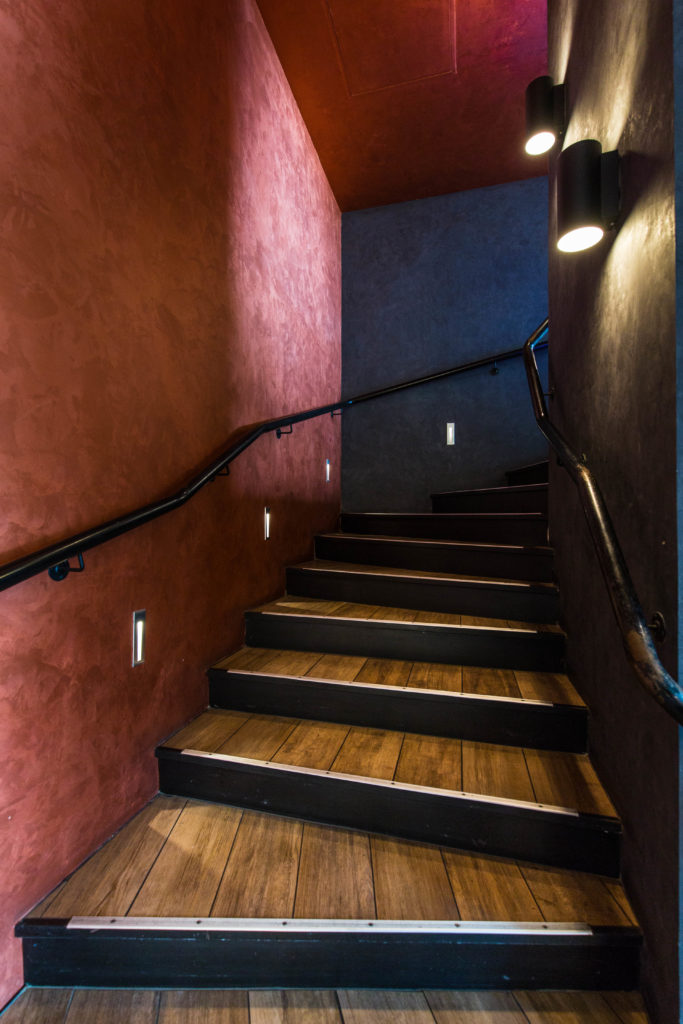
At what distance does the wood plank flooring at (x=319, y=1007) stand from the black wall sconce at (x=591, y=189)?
1855 millimetres

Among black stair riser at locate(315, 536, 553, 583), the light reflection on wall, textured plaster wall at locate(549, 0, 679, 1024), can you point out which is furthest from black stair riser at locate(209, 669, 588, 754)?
the light reflection on wall

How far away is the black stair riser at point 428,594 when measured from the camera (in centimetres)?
209

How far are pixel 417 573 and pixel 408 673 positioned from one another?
77cm

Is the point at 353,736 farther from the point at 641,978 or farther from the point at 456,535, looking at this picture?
the point at 456,535

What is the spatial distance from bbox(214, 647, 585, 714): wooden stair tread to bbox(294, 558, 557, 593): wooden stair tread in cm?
40

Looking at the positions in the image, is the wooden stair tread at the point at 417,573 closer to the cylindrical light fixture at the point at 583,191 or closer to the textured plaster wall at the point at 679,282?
the textured plaster wall at the point at 679,282

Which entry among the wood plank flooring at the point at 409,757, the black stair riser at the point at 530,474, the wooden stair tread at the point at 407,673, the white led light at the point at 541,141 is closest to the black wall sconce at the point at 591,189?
the white led light at the point at 541,141

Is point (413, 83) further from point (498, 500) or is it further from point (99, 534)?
point (99, 534)

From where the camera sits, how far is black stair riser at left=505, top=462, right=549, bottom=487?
3113 mm

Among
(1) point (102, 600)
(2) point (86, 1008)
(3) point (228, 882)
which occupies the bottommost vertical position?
(2) point (86, 1008)

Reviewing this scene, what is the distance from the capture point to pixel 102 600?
55.4 inches

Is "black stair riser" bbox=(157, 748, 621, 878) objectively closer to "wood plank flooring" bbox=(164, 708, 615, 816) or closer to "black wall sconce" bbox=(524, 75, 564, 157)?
"wood plank flooring" bbox=(164, 708, 615, 816)

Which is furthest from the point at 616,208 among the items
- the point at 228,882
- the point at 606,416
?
the point at 228,882

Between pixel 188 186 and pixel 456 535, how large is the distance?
2213mm
